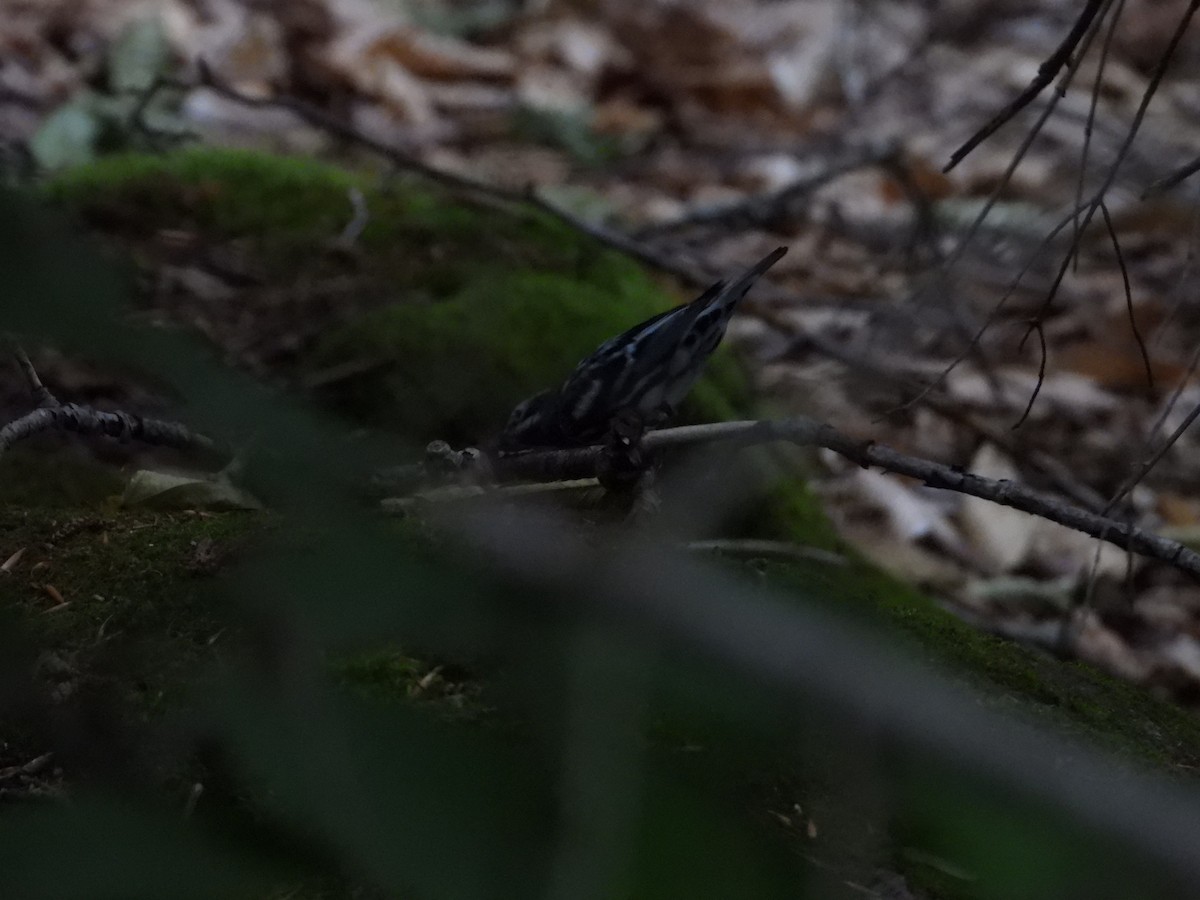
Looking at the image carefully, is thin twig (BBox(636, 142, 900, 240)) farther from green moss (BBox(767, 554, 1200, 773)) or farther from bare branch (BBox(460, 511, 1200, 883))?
bare branch (BBox(460, 511, 1200, 883))

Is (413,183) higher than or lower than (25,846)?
lower

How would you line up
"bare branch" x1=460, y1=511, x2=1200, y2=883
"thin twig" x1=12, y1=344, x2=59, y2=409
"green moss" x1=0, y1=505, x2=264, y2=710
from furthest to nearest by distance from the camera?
"thin twig" x1=12, y1=344, x2=59, y2=409 < "green moss" x1=0, y1=505, x2=264, y2=710 < "bare branch" x1=460, y1=511, x2=1200, y2=883

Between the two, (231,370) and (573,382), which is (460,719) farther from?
(573,382)

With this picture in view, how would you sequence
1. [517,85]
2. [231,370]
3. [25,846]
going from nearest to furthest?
[25,846]
[231,370]
[517,85]

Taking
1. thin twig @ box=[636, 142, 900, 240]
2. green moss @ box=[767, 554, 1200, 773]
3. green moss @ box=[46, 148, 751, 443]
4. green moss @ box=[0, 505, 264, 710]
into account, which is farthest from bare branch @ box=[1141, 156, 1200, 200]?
thin twig @ box=[636, 142, 900, 240]

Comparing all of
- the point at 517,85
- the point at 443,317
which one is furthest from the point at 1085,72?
the point at 443,317

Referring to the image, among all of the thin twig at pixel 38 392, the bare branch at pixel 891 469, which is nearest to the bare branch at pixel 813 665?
the bare branch at pixel 891 469
